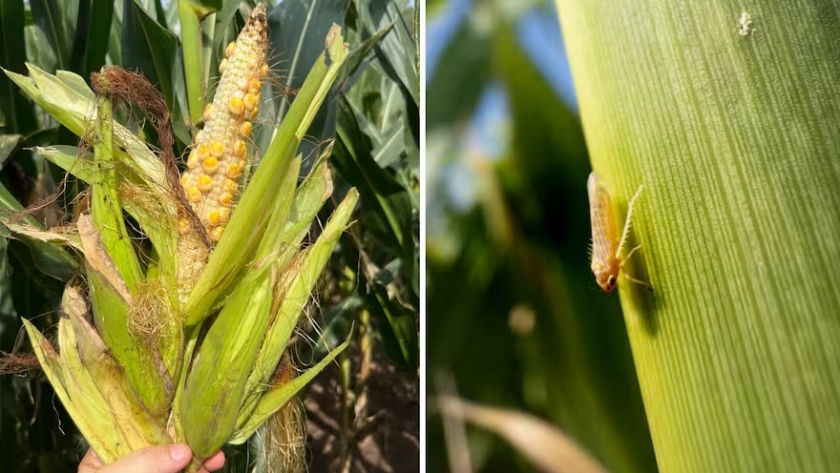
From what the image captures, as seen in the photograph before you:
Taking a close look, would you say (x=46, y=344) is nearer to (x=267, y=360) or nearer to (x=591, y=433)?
(x=267, y=360)

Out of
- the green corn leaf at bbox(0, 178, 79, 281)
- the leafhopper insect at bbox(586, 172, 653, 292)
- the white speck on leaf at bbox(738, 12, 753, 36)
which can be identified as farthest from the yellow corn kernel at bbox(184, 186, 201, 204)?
the white speck on leaf at bbox(738, 12, 753, 36)

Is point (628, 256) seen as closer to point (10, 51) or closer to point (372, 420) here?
point (10, 51)

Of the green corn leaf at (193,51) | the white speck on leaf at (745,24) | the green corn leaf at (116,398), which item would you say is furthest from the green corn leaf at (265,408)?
the white speck on leaf at (745,24)

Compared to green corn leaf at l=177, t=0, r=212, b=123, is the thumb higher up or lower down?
lower down

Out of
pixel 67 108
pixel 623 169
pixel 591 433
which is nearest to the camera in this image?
pixel 623 169

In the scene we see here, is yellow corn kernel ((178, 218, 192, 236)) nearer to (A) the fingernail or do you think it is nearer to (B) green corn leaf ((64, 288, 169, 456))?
(B) green corn leaf ((64, 288, 169, 456))

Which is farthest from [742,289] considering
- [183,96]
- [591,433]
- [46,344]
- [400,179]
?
[400,179]

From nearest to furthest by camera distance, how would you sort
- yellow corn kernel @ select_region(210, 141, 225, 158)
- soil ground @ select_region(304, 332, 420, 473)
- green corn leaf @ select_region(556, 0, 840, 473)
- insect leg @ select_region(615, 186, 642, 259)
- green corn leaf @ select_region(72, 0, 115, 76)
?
green corn leaf @ select_region(556, 0, 840, 473), insect leg @ select_region(615, 186, 642, 259), yellow corn kernel @ select_region(210, 141, 225, 158), green corn leaf @ select_region(72, 0, 115, 76), soil ground @ select_region(304, 332, 420, 473)

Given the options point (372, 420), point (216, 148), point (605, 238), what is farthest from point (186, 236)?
point (372, 420)

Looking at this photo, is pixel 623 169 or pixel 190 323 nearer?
pixel 623 169
